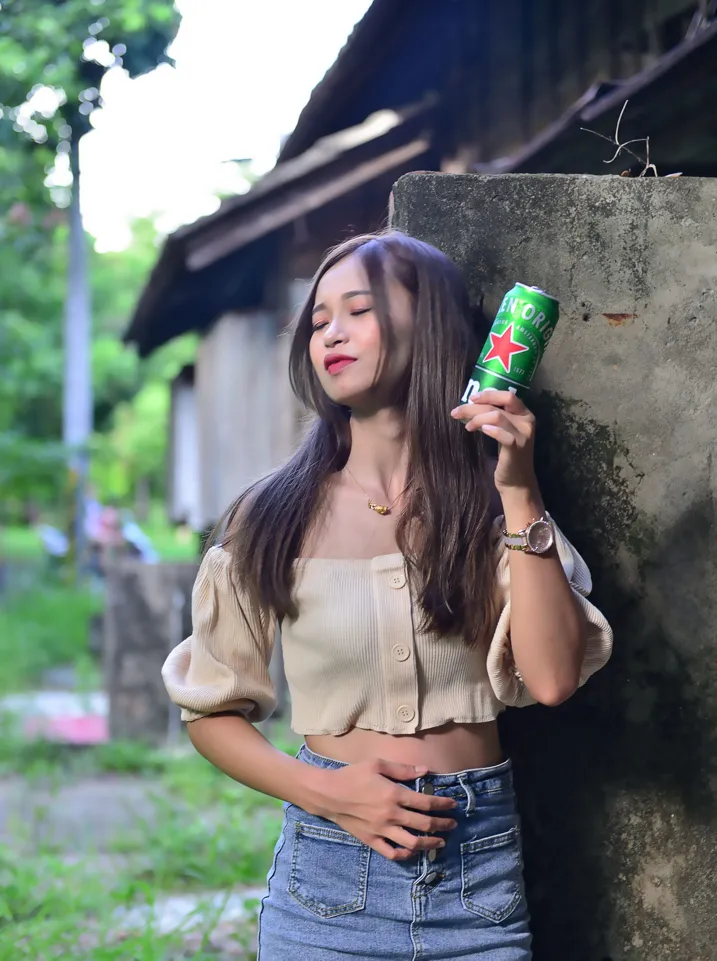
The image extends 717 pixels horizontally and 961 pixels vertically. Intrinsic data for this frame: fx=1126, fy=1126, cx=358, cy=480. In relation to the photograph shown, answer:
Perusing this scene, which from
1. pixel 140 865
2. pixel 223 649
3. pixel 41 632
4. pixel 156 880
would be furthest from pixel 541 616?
pixel 41 632

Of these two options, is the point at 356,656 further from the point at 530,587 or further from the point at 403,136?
the point at 403,136

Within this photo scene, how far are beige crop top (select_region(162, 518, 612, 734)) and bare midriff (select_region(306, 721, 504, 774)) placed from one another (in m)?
0.02

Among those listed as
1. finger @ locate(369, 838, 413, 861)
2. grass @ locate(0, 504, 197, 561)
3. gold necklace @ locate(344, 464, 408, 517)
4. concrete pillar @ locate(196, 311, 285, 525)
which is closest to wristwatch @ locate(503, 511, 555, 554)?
gold necklace @ locate(344, 464, 408, 517)

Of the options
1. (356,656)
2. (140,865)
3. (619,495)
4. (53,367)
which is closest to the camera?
(356,656)

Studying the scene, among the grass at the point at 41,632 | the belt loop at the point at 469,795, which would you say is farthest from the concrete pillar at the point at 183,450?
the belt loop at the point at 469,795

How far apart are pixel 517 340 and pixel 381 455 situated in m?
0.47

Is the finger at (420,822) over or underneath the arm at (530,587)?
underneath

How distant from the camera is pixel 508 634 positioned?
6.38 feet

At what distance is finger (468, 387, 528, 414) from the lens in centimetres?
176

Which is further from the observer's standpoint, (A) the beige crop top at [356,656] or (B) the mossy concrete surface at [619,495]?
(B) the mossy concrete surface at [619,495]

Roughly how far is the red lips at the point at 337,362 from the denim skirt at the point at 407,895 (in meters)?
0.70

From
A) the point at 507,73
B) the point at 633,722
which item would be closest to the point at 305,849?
the point at 633,722

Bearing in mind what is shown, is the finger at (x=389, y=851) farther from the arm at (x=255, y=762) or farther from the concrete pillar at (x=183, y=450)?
the concrete pillar at (x=183, y=450)

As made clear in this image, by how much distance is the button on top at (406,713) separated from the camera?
6.38 feet
